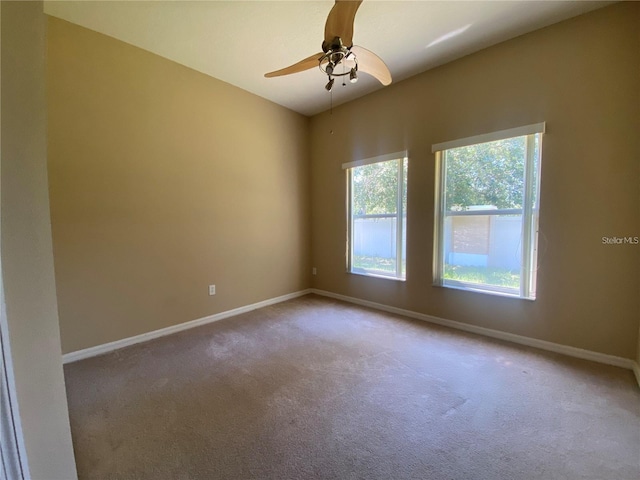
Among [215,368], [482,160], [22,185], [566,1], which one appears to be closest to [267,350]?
[215,368]

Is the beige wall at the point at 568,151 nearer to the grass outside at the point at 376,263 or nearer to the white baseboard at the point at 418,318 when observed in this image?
the white baseboard at the point at 418,318

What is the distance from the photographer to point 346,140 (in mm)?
3947

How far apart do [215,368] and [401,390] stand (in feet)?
4.89

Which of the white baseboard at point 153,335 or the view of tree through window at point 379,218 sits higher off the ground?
the view of tree through window at point 379,218

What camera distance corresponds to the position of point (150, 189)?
9.10ft

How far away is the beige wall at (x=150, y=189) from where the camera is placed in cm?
232

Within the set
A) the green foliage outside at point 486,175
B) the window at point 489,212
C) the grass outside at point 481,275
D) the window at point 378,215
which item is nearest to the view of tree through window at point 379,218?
the window at point 378,215

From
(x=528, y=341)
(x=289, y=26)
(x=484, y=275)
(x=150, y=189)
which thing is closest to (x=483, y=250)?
(x=484, y=275)

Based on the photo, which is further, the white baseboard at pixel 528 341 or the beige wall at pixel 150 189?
the beige wall at pixel 150 189

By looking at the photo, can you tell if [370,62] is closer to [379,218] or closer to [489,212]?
[489,212]

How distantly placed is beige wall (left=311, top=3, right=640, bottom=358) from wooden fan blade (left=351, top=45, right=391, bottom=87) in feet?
3.59

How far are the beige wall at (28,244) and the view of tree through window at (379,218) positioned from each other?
3.24 meters

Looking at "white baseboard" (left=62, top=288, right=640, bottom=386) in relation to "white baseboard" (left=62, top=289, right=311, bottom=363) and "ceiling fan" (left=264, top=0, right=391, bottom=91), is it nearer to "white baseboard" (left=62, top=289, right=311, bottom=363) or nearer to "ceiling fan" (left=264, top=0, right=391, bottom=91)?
"white baseboard" (left=62, top=289, right=311, bottom=363)

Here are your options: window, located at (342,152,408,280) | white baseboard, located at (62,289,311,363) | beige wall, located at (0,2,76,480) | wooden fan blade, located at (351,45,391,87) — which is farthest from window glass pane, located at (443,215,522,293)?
beige wall, located at (0,2,76,480)
